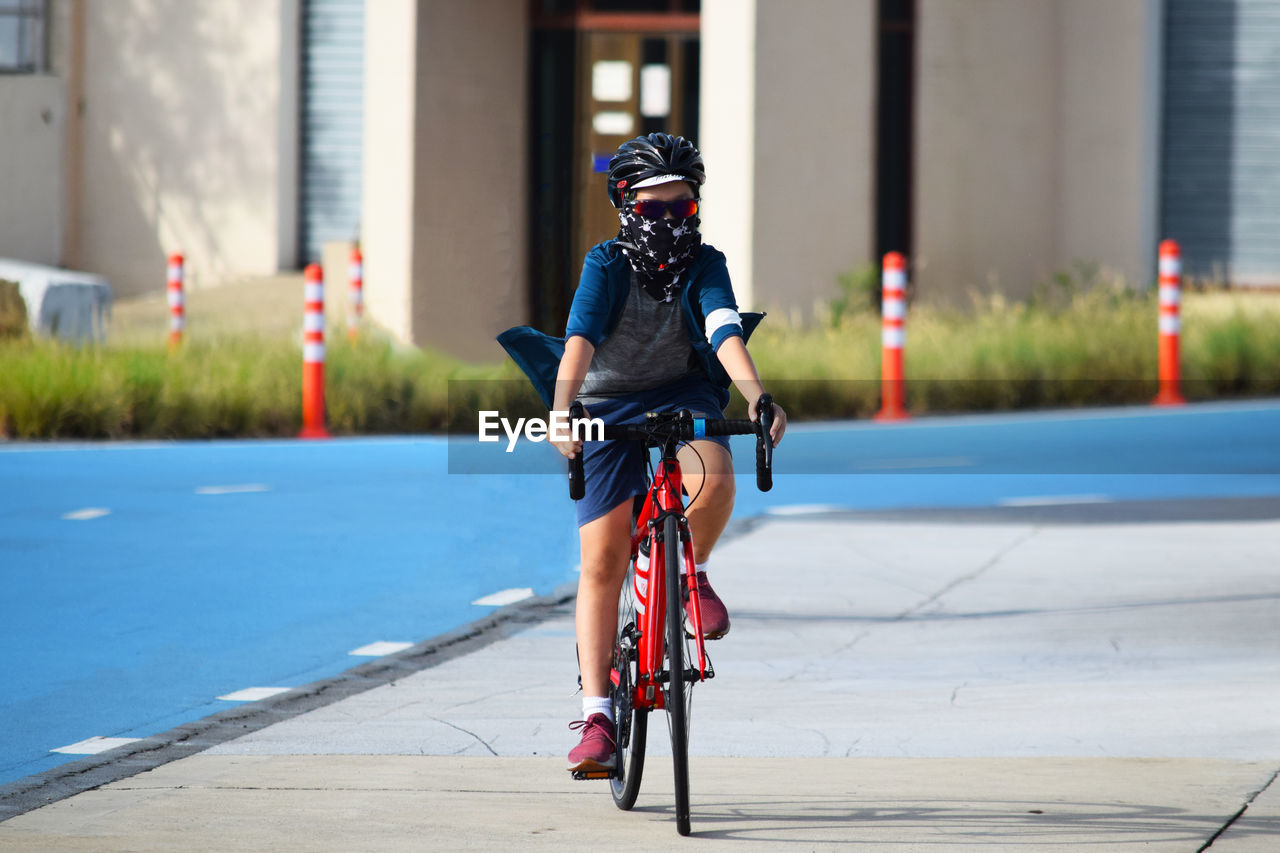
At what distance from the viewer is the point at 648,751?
5.79 metres

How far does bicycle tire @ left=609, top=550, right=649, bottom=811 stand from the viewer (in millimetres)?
4902

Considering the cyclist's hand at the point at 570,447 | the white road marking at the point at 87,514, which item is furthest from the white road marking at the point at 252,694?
the white road marking at the point at 87,514

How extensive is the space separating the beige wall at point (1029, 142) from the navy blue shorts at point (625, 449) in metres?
14.4

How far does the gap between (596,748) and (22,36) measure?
2249 centimetres

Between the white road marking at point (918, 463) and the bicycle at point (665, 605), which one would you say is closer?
the bicycle at point (665, 605)

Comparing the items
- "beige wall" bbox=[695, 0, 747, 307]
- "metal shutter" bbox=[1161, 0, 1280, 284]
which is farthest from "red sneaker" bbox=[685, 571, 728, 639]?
"metal shutter" bbox=[1161, 0, 1280, 284]

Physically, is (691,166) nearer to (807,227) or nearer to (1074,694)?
(1074,694)

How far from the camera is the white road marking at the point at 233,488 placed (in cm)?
1156

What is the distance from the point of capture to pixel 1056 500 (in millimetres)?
11750

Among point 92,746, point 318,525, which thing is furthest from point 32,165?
point 92,746

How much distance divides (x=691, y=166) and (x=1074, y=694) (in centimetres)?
246

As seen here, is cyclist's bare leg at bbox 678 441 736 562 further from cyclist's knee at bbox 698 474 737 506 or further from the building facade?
the building facade

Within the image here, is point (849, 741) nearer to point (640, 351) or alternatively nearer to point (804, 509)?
point (640, 351)

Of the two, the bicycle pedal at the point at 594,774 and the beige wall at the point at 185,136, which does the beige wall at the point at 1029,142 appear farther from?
the bicycle pedal at the point at 594,774
